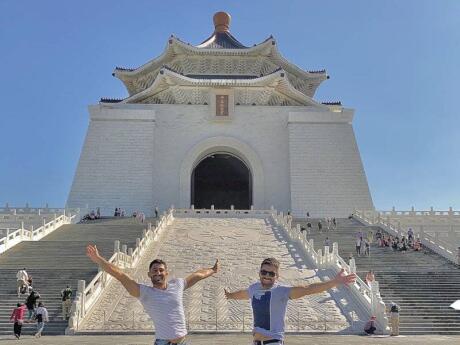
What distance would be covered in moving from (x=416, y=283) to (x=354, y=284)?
2.11 meters

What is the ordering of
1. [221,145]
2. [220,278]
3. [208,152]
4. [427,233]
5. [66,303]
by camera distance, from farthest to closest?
[208,152] → [221,145] → [427,233] → [220,278] → [66,303]

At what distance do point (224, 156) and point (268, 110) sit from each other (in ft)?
20.2

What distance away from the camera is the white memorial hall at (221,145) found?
29.5 m

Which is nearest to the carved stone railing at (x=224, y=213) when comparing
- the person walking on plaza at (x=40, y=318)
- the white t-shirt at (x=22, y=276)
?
the white t-shirt at (x=22, y=276)

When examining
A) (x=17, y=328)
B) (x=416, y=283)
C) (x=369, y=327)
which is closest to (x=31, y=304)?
(x=17, y=328)

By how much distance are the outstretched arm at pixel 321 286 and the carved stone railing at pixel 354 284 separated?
632 cm

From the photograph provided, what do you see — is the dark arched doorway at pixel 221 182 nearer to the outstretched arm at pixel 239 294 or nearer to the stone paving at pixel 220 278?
the stone paving at pixel 220 278

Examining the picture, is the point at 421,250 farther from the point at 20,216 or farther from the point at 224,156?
the point at 224,156

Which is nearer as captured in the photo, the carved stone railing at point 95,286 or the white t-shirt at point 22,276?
the carved stone railing at point 95,286

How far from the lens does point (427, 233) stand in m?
22.6

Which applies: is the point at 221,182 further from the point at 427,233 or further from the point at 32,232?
the point at 32,232

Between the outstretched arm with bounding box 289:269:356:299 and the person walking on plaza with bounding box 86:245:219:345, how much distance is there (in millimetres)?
757

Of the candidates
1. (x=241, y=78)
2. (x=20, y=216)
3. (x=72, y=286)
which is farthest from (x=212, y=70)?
(x=72, y=286)

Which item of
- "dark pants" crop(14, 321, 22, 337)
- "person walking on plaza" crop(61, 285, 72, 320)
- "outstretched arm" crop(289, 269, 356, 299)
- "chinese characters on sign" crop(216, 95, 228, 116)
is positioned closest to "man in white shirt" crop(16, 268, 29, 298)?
"person walking on plaza" crop(61, 285, 72, 320)
